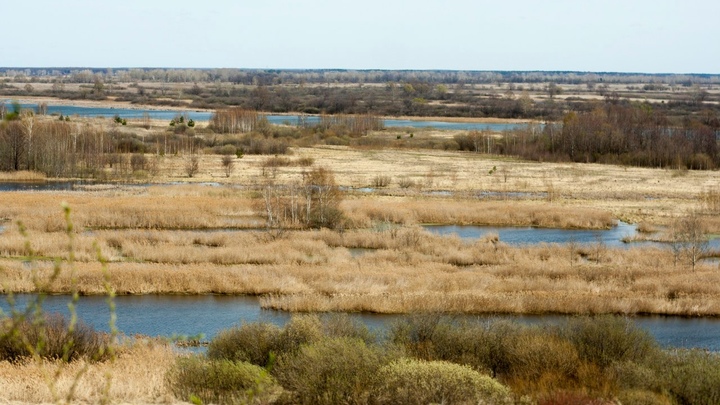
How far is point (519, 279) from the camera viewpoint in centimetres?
2811

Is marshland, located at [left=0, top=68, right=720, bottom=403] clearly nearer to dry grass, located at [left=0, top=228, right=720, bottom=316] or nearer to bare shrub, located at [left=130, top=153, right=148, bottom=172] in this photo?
dry grass, located at [left=0, top=228, right=720, bottom=316]

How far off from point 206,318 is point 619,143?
200ft

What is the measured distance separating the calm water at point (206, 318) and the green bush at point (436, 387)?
8641 millimetres

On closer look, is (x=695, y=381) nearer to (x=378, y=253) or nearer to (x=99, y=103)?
(x=378, y=253)

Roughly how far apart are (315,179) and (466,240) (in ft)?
29.3

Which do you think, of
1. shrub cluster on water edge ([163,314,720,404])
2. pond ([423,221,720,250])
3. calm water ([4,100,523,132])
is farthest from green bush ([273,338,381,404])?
calm water ([4,100,523,132])

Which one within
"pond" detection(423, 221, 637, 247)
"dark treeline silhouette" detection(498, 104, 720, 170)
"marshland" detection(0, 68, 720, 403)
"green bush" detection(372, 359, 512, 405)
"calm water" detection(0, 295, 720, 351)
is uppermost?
"dark treeline silhouette" detection(498, 104, 720, 170)

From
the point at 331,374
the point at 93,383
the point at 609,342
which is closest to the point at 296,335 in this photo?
the point at 331,374

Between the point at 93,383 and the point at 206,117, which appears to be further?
the point at 206,117

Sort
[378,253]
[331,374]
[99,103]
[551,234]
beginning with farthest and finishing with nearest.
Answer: [99,103] → [551,234] → [378,253] → [331,374]

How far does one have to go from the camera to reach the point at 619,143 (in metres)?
76.2

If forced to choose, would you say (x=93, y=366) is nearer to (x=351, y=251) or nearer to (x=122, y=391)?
(x=122, y=391)

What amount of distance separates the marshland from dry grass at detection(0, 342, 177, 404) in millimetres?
65

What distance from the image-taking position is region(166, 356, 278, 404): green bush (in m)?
14.2
